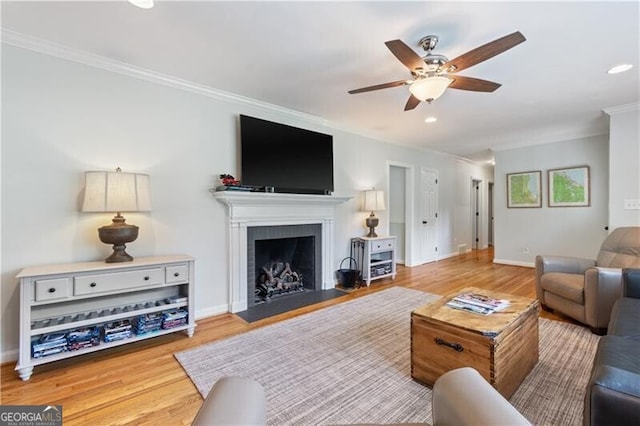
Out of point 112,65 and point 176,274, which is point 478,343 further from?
point 112,65

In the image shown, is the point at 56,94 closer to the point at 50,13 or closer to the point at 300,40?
the point at 50,13

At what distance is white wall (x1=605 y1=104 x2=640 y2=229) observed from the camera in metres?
3.59

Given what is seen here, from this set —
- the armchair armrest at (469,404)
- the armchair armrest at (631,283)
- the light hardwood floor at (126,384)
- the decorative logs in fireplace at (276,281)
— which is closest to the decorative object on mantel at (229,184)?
the decorative logs in fireplace at (276,281)

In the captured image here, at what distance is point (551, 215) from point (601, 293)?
328 centimetres

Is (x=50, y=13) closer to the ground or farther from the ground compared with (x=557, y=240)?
farther from the ground

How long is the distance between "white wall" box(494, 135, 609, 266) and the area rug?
2974 mm

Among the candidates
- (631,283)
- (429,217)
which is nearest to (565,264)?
(631,283)

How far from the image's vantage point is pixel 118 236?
2.34 meters

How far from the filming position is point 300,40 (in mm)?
2213

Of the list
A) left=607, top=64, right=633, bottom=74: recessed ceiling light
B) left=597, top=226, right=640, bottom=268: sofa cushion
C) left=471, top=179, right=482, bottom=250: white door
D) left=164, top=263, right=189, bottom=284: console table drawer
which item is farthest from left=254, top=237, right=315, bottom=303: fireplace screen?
left=471, top=179, right=482, bottom=250: white door

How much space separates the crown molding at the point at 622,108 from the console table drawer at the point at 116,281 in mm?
5514

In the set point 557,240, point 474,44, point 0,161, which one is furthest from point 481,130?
point 0,161

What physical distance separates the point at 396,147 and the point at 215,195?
358 cm

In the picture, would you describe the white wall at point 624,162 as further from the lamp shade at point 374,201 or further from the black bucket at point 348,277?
the black bucket at point 348,277
